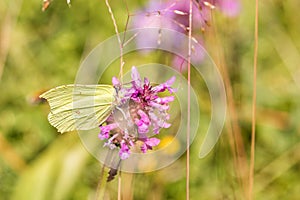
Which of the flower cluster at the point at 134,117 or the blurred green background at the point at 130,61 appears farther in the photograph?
the blurred green background at the point at 130,61

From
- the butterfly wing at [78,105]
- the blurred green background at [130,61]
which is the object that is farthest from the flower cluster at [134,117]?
the blurred green background at [130,61]

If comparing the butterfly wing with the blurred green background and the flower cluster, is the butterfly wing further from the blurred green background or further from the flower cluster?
the blurred green background

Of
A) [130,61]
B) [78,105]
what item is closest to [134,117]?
[78,105]

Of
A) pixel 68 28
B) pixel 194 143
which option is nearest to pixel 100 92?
pixel 194 143

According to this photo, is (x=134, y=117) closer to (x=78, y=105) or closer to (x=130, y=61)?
(x=78, y=105)

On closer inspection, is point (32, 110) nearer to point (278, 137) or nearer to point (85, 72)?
point (85, 72)

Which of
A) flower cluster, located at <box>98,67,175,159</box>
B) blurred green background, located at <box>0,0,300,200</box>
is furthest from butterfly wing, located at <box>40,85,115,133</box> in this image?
blurred green background, located at <box>0,0,300,200</box>

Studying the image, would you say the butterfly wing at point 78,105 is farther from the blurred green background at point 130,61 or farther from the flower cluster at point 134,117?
the blurred green background at point 130,61
